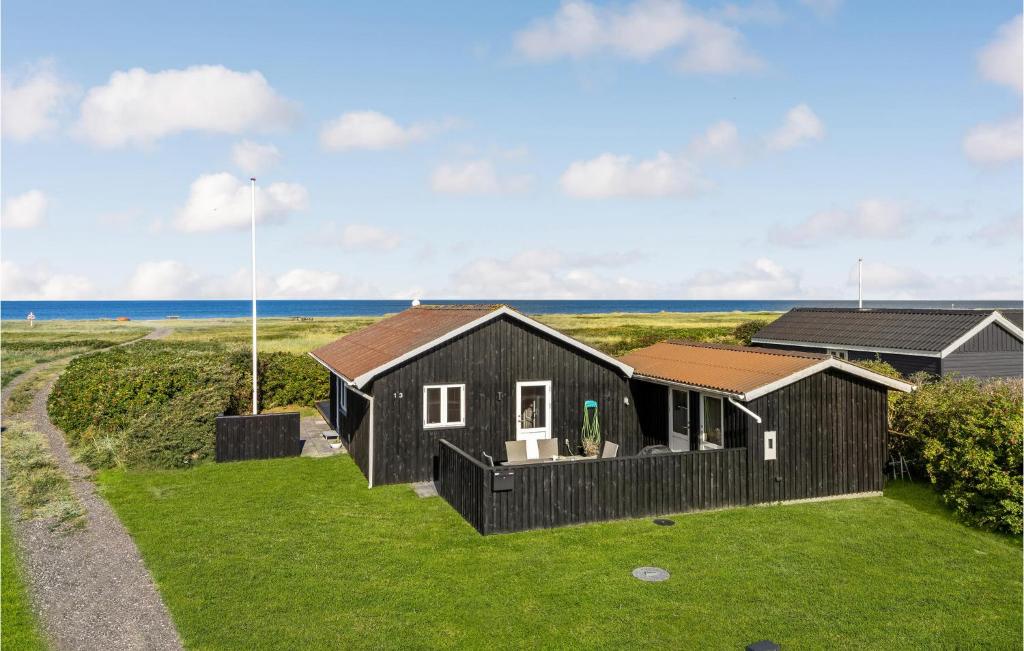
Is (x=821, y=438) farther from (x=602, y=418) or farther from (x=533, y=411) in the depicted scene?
(x=533, y=411)

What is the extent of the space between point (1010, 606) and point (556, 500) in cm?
694

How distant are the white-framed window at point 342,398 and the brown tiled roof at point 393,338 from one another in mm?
905

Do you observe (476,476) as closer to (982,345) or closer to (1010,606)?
(1010,606)

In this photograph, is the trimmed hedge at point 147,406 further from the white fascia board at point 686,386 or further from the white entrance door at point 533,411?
the white fascia board at point 686,386

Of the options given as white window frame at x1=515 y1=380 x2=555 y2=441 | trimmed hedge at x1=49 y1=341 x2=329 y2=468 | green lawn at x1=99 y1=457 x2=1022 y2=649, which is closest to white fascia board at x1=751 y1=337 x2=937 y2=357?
green lawn at x1=99 y1=457 x2=1022 y2=649

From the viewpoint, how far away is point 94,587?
9.84 m

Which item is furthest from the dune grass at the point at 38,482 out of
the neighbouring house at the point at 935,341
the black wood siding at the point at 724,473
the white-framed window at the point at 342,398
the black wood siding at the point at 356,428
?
the neighbouring house at the point at 935,341

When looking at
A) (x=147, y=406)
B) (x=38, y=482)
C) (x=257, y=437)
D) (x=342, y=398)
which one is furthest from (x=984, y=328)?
(x=38, y=482)

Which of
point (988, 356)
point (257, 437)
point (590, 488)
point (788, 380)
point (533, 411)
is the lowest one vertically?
point (590, 488)

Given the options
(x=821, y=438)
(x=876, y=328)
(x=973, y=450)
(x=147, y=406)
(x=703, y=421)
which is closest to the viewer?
(x=973, y=450)

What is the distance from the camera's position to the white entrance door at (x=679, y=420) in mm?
16391

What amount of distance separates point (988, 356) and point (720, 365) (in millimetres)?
15266

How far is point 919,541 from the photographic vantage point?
11.8 metres

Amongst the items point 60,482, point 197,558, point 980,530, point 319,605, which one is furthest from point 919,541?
point 60,482
